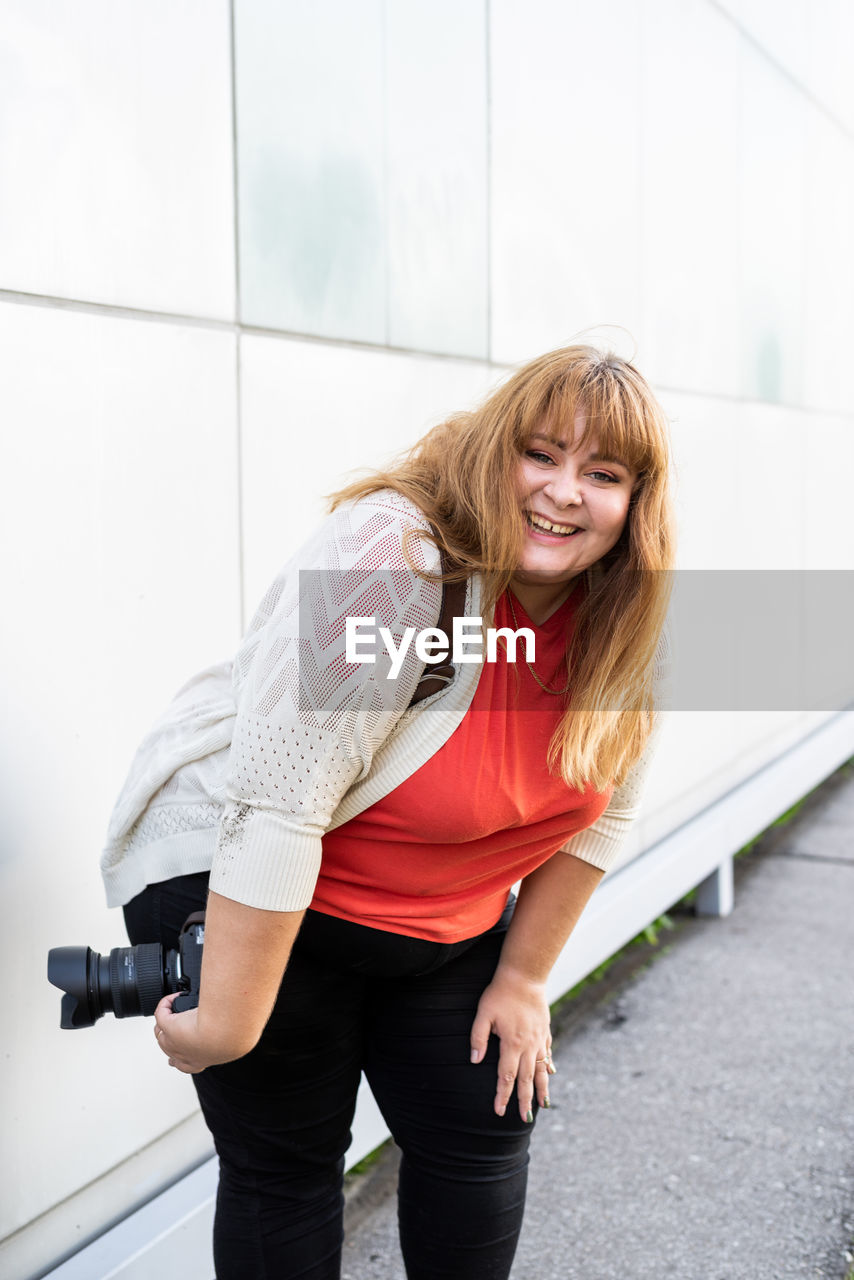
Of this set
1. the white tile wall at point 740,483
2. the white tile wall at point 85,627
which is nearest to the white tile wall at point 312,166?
the white tile wall at point 85,627

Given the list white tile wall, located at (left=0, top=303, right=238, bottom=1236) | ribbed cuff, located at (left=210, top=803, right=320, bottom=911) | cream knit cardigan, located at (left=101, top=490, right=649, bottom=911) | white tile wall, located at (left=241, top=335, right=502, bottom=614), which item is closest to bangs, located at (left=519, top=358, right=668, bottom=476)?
cream knit cardigan, located at (left=101, top=490, right=649, bottom=911)

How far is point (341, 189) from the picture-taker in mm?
2623

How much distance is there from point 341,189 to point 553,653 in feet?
4.46

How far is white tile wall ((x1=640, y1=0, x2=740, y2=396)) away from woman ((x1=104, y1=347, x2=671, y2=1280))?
8.60 feet

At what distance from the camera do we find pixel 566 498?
1589 mm

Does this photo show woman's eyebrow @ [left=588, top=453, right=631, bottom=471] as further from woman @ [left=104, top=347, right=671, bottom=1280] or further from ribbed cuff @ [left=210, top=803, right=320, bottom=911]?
ribbed cuff @ [left=210, top=803, right=320, bottom=911]

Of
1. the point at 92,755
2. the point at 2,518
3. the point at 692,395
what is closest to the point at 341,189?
the point at 2,518

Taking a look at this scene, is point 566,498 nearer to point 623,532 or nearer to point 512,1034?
point 623,532

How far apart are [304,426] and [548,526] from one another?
1.07m

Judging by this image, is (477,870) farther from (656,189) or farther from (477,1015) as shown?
(656,189)

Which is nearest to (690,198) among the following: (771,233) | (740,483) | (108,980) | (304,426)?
(771,233)

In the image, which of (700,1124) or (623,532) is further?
(700,1124)

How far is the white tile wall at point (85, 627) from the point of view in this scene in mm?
2006

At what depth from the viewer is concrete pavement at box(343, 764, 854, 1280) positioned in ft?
8.58
